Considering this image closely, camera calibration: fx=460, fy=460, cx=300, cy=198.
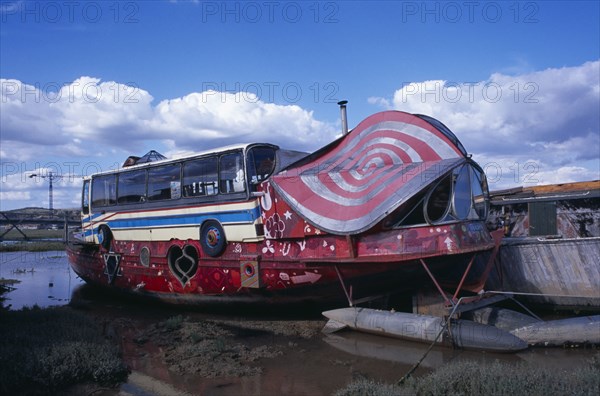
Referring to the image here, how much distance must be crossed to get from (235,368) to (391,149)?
566 cm

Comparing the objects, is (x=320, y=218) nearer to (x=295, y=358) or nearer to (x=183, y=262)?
(x=295, y=358)

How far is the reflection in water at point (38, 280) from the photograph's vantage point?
16.1 m

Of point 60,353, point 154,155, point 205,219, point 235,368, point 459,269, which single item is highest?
point 154,155

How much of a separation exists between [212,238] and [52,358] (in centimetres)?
534

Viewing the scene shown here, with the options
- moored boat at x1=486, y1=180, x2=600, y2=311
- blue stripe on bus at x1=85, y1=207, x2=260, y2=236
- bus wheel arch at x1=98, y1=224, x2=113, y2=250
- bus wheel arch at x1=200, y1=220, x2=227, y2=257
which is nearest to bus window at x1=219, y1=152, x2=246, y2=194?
blue stripe on bus at x1=85, y1=207, x2=260, y2=236

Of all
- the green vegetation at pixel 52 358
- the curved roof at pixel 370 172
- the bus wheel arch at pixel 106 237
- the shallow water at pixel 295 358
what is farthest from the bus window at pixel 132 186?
the green vegetation at pixel 52 358

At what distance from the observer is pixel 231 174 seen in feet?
39.0

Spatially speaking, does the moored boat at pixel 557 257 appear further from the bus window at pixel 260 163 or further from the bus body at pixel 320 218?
the bus window at pixel 260 163

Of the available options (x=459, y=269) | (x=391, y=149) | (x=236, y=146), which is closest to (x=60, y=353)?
(x=236, y=146)

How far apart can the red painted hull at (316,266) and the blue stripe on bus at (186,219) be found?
0.59 meters

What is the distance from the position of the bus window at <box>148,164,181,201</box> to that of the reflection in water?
4821 mm

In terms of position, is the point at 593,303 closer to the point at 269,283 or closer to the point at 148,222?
the point at 269,283

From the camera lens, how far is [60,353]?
756 centimetres

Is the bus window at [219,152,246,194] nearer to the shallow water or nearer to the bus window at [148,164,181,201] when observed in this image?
the bus window at [148,164,181,201]
